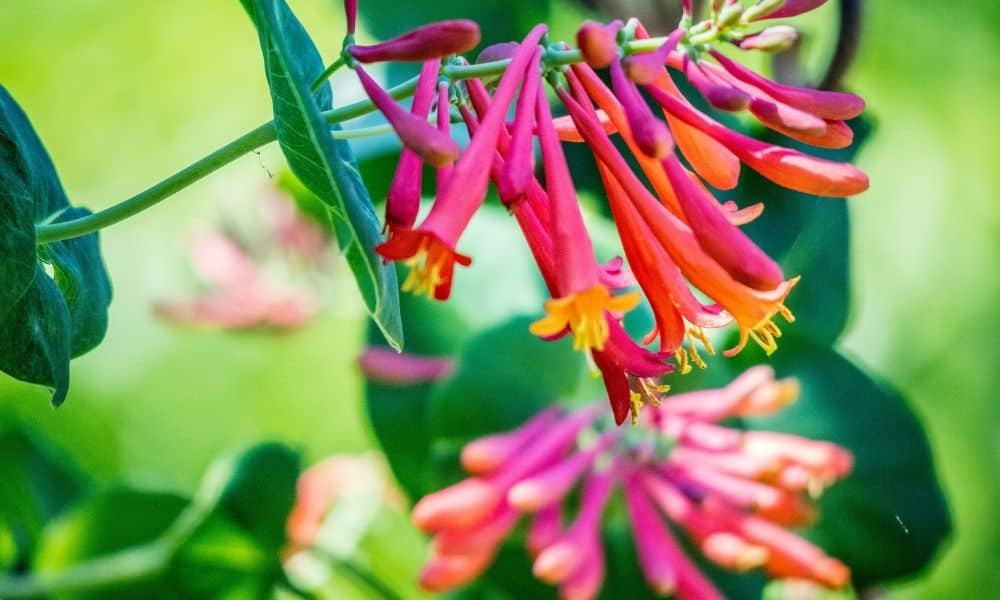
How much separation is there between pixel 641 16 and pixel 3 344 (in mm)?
560

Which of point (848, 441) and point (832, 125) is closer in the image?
point (832, 125)

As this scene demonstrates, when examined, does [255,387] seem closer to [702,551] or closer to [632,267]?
[702,551]

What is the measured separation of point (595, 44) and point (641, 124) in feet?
0.08

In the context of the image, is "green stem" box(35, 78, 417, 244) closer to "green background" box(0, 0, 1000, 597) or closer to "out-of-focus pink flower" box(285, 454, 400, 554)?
"out-of-focus pink flower" box(285, 454, 400, 554)

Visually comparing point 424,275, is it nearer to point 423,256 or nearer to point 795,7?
point 423,256

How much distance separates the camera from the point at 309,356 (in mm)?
1121

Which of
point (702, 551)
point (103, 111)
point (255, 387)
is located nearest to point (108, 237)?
point (103, 111)

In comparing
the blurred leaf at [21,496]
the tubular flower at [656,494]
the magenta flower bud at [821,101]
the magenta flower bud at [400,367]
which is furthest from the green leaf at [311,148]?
the blurred leaf at [21,496]

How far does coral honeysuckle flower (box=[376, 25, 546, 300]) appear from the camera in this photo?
0.30m

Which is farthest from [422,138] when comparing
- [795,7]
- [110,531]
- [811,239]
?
[110,531]

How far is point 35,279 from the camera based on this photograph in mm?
360

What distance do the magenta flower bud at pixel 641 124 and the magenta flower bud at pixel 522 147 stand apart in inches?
0.9

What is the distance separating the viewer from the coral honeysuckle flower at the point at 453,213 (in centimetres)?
30

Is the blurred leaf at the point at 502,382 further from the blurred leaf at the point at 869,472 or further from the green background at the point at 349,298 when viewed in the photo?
the green background at the point at 349,298
